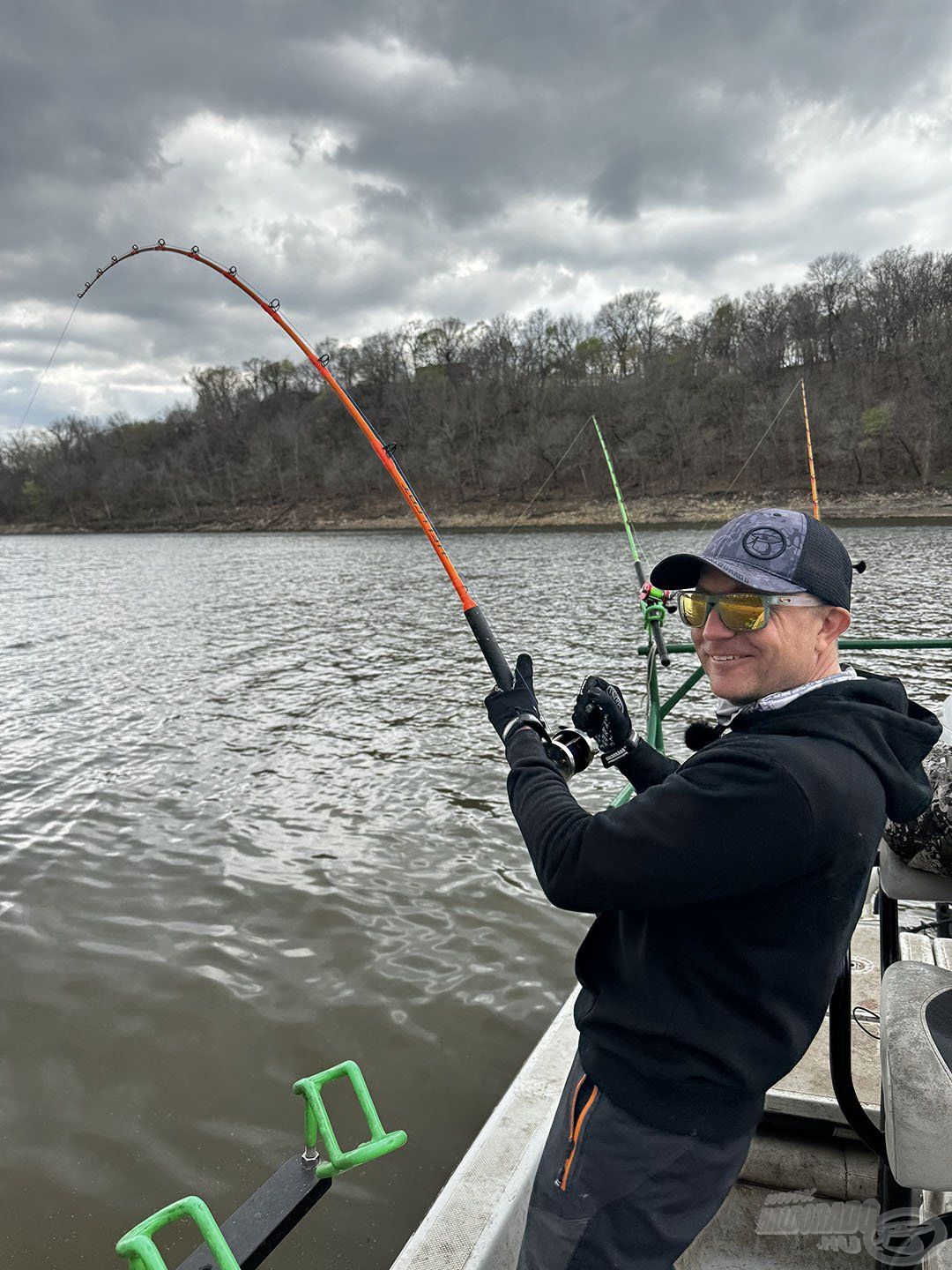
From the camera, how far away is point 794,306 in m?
84.6

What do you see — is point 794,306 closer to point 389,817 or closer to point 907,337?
point 907,337

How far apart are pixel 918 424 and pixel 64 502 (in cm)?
9505

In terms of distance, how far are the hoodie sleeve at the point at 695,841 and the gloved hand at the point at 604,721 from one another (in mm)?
664

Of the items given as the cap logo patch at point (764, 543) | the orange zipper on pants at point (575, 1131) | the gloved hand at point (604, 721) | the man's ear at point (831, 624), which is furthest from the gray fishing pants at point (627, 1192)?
the cap logo patch at point (764, 543)

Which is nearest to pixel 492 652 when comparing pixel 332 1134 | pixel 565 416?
pixel 332 1134

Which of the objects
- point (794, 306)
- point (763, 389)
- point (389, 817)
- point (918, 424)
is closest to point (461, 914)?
point (389, 817)

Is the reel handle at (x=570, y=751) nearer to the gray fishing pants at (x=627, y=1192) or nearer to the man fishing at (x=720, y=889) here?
the man fishing at (x=720, y=889)

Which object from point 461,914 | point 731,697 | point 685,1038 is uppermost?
point 731,697

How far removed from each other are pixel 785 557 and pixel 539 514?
58.0 metres

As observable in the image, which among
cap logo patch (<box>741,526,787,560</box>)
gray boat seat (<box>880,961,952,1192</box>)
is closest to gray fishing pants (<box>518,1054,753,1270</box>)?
gray boat seat (<box>880,961,952,1192</box>)

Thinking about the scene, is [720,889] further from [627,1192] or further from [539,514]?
Answer: [539,514]

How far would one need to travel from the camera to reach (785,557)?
1.71m

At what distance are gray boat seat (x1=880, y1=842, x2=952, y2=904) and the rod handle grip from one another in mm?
1205

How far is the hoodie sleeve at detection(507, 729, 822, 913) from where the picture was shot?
1439mm
